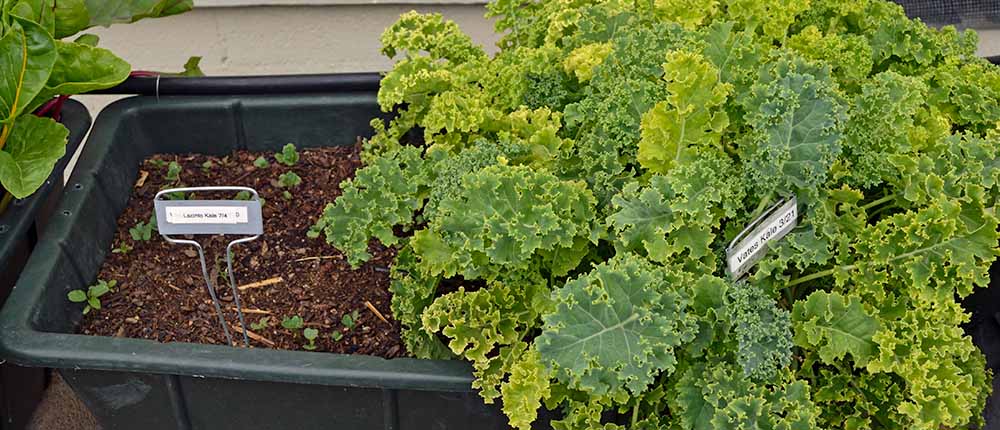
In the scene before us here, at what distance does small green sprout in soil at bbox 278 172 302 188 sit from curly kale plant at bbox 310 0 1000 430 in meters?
0.42

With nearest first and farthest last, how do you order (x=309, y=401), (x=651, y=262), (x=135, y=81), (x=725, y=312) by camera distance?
(x=725, y=312) < (x=651, y=262) < (x=309, y=401) < (x=135, y=81)

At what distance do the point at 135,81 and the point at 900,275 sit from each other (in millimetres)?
1936

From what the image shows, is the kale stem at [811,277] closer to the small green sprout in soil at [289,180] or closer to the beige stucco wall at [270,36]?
the small green sprout in soil at [289,180]

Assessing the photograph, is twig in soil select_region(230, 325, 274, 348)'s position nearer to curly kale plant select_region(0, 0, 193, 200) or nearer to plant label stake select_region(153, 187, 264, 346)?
plant label stake select_region(153, 187, 264, 346)

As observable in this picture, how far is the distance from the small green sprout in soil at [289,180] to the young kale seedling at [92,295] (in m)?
0.50

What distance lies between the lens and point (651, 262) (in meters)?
1.84

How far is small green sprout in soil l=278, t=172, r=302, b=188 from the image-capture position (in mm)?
2504

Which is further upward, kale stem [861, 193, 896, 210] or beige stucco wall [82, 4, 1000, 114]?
kale stem [861, 193, 896, 210]

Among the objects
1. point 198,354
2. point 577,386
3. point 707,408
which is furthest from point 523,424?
point 198,354

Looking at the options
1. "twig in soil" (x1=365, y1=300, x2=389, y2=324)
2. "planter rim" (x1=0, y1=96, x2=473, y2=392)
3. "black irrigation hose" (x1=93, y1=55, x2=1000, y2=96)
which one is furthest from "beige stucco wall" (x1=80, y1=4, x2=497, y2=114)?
→ "planter rim" (x1=0, y1=96, x2=473, y2=392)

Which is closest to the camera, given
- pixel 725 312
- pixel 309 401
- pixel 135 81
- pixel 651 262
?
pixel 725 312

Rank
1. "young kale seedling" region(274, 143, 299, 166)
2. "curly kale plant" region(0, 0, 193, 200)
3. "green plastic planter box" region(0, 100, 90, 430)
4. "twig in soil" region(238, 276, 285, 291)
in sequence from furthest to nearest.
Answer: "young kale seedling" region(274, 143, 299, 166) < "twig in soil" region(238, 276, 285, 291) < "green plastic planter box" region(0, 100, 90, 430) < "curly kale plant" region(0, 0, 193, 200)

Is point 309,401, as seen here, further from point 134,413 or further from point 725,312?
point 725,312

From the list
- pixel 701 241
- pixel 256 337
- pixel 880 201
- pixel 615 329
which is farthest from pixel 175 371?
pixel 880 201
